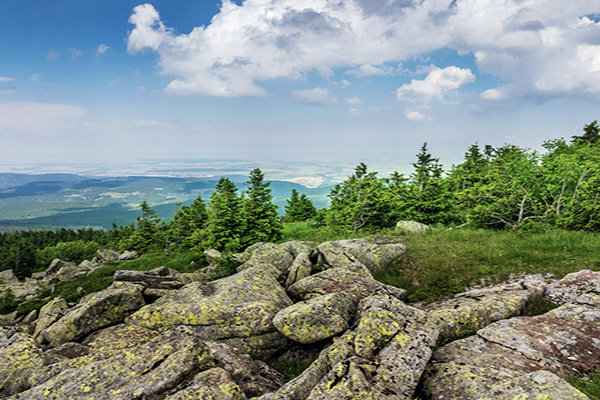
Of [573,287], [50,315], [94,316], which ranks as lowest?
[50,315]

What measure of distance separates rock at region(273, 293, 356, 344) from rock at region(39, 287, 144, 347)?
783 cm

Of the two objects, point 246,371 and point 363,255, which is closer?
point 246,371

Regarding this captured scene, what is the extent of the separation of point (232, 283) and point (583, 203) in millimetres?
27927

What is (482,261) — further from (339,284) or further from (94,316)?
(94,316)

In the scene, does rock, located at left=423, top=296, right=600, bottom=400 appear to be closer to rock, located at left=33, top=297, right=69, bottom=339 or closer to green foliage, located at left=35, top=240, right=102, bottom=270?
rock, located at left=33, top=297, right=69, bottom=339

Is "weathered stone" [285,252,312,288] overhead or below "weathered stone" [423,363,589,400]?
below

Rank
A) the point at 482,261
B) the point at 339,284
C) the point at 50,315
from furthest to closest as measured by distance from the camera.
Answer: the point at 482,261
the point at 50,315
the point at 339,284

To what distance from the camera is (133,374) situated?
8883 millimetres

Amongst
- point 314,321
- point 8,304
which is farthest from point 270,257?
point 8,304

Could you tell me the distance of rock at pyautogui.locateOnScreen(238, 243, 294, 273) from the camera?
60.7 ft

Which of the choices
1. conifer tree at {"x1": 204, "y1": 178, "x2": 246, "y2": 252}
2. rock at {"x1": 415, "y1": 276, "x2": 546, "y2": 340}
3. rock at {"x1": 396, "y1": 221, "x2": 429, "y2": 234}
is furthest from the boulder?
conifer tree at {"x1": 204, "y1": 178, "x2": 246, "y2": 252}

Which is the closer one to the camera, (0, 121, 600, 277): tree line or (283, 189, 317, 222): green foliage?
(0, 121, 600, 277): tree line

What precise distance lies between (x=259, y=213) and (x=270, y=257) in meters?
17.8

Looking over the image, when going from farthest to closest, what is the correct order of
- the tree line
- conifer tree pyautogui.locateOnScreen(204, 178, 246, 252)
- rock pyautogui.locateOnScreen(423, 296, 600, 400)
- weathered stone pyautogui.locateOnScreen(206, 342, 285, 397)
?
conifer tree pyautogui.locateOnScreen(204, 178, 246, 252)
the tree line
weathered stone pyautogui.locateOnScreen(206, 342, 285, 397)
rock pyautogui.locateOnScreen(423, 296, 600, 400)
